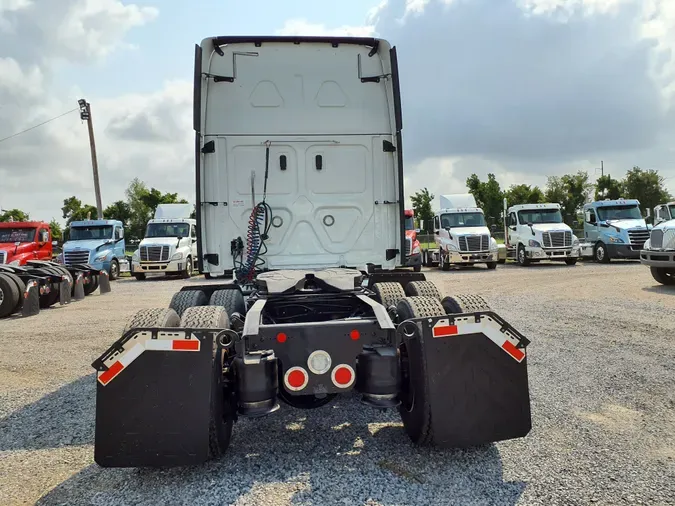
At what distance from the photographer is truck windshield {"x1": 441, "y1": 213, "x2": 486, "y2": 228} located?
22.5 metres

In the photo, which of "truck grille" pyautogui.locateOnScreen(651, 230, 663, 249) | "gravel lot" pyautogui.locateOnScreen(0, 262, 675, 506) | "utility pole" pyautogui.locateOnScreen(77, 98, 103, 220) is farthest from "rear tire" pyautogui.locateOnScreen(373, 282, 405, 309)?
"utility pole" pyautogui.locateOnScreen(77, 98, 103, 220)

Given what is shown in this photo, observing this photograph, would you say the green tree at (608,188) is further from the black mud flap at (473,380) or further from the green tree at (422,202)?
the black mud flap at (473,380)

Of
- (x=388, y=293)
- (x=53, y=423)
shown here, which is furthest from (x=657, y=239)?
(x=53, y=423)

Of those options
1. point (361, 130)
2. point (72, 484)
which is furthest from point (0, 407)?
point (361, 130)

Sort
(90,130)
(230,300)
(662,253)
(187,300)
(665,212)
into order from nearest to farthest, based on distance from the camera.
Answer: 1. (230,300)
2. (187,300)
3. (662,253)
4. (665,212)
5. (90,130)

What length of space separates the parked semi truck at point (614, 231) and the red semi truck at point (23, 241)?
2140 cm

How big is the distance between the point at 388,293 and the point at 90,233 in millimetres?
20715

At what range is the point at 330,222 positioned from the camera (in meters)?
6.20

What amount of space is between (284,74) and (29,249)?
15446 millimetres

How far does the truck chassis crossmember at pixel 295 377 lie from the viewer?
134 inches

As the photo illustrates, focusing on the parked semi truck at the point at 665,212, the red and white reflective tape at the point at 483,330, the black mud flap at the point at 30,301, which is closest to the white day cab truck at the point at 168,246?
the black mud flap at the point at 30,301

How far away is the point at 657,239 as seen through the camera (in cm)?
1393

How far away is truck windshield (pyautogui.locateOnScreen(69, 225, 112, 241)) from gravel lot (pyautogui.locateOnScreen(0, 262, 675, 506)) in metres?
17.1

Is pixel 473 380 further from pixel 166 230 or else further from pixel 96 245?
pixel 96 245
